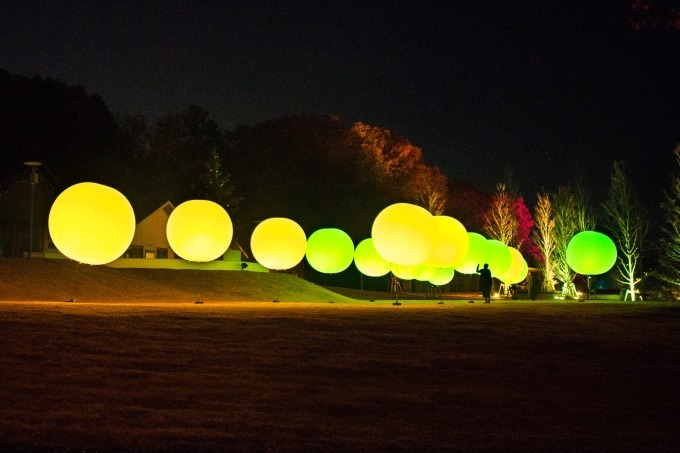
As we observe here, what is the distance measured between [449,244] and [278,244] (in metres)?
6.49

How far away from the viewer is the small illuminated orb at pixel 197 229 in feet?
72.9

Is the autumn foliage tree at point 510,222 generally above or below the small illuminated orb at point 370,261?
above

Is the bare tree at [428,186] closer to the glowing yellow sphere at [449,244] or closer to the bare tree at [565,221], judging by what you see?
the bare tree at [565,221]

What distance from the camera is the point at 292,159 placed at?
51.0 metres

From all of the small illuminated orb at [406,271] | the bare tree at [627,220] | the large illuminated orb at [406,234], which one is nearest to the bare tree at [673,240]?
the bare tree at [627,220]

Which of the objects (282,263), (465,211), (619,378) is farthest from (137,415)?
(465,211)

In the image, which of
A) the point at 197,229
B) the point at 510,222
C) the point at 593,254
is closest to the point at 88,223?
the point at 197,229

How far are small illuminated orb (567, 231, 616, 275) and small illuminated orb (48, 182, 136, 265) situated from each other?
17.8 metres

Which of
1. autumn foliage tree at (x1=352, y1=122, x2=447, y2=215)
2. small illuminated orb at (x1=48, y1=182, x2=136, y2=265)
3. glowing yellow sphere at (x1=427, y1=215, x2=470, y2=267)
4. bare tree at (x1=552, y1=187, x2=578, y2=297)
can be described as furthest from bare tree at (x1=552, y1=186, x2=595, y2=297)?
small illuminated orb at (x1=48, y1=182, x2=136, y2=265)

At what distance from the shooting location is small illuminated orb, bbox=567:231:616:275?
2806 cm

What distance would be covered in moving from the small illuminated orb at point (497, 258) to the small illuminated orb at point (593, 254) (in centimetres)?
278

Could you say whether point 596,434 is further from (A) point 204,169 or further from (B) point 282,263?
(A) point 204,169

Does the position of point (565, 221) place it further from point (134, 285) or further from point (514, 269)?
point (134, 285)

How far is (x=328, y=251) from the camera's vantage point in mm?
28359
